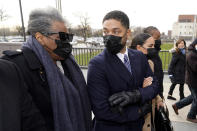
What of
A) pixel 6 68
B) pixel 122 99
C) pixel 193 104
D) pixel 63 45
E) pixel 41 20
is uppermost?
pixel 41 20

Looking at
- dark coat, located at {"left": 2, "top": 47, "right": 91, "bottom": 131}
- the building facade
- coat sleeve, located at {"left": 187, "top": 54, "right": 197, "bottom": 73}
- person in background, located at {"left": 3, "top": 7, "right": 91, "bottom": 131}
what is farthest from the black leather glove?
the building facade

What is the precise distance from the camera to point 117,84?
162 cm

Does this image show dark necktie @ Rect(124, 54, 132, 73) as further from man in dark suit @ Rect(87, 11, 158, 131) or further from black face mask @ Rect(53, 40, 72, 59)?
black face mask @ Rect(53, 40, 72, 59)

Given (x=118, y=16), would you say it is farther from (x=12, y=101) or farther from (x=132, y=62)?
(x=12, y=101)

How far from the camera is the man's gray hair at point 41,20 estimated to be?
4.67ft

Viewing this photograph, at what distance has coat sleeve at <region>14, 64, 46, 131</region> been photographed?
3.25ft

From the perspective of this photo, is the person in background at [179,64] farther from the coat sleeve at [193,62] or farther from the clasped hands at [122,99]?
the clasped hands at [122,99]

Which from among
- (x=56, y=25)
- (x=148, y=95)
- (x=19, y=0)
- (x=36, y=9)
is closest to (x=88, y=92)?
(x=148, y=95)

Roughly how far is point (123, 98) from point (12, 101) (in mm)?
960

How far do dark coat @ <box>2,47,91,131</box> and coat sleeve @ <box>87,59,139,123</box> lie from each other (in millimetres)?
452

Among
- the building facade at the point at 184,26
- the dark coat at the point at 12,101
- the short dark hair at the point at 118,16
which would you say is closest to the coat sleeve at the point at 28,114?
the dark coat at the point at 12,101

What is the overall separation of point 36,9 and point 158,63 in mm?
1861

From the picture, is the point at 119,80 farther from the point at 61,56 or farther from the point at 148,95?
the point at 61,56

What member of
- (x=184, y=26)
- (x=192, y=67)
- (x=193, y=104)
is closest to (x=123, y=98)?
(x=192, y=67)
